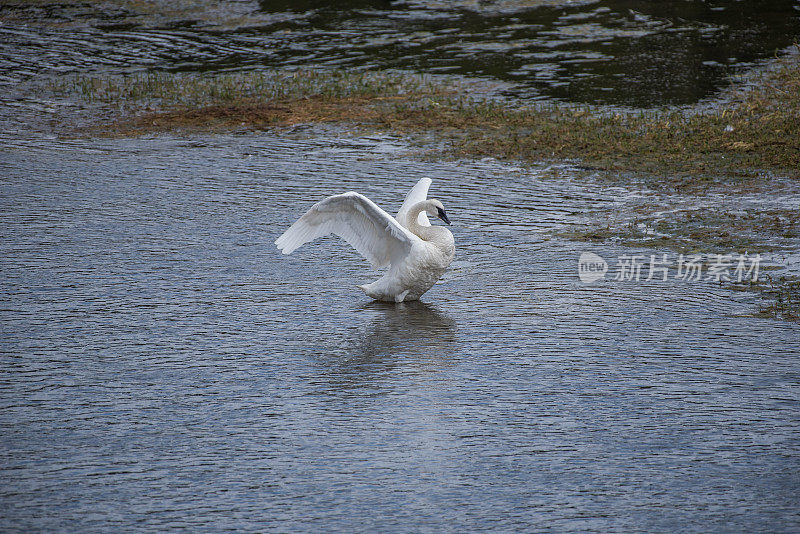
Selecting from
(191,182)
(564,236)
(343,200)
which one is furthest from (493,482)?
(191,182)

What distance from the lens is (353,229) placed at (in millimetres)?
9484

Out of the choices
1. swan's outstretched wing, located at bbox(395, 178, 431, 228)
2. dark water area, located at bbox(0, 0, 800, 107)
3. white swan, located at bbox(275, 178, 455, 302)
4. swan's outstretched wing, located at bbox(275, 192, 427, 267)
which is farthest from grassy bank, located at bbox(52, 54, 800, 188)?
swan's outstretched wing, located at bbox(275, 192, 427, 267)

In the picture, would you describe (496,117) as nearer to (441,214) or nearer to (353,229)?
(441,214)

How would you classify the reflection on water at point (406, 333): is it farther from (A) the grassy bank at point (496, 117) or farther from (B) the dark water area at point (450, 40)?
(B) the dark water area at point (450, 40)

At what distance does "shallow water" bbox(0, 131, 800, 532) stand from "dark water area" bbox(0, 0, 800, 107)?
6983 millimetres

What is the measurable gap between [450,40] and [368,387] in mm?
15994

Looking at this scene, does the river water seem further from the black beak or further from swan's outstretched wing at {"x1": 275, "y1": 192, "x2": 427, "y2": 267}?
the black beak

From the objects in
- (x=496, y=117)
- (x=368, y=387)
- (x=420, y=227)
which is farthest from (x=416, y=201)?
(x=496, y=117)

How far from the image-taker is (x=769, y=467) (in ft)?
20.0

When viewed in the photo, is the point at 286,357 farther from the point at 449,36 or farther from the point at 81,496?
the point at 449,36

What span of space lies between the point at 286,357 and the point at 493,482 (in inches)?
99.0

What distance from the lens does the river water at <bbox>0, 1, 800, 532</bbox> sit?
5789 millimetres

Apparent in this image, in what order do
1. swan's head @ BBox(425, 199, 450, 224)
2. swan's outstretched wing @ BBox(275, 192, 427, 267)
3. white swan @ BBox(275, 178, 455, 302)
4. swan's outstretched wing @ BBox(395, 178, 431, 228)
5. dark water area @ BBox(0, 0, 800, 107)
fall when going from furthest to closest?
1. dark water area @ BBox(0, 0, 800, 107)
2. swan's outstretched wing @ BBox(395, 178, 431, 228)
3. swan's head @ BBox(425, 199, 450, 224)
4. swan's outstretched wing @ BBox(275, 192, 427, 267)
5. white swan @ BBox(275, 178, 455, 302)

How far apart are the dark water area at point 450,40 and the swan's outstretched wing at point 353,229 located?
326 inches
